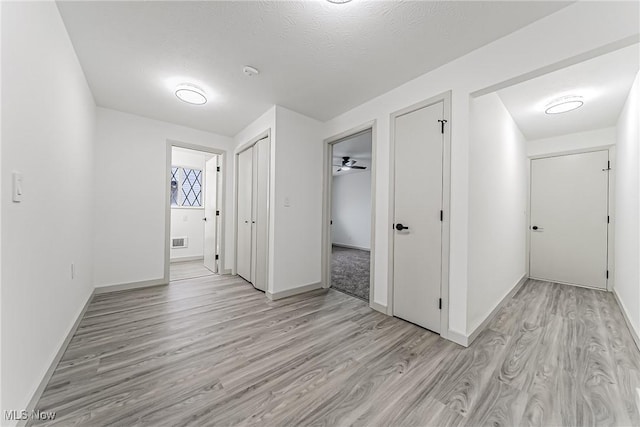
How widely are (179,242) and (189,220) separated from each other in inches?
21.5

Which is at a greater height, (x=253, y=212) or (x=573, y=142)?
(x=573, y=142)

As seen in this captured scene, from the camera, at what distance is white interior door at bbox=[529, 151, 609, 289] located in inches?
142

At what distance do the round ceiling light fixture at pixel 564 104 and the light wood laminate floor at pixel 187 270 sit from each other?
18.0 feet

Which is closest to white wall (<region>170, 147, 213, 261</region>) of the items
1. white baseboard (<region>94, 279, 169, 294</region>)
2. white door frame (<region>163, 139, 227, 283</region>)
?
white door frame (<region>163, 139, 227, 283</region>)

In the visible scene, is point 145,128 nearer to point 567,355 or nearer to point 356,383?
point 356,383

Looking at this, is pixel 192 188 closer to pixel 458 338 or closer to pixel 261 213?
pixel 261 213

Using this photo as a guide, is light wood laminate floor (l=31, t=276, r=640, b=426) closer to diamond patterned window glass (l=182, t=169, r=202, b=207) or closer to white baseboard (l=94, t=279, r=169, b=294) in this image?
white baseboard (l=94, t=279, r=169, b=294)

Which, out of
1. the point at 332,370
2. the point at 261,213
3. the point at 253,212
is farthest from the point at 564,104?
the point at 253,212

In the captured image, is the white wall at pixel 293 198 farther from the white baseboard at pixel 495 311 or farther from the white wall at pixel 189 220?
the white wall at pixel 189 220

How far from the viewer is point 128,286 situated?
3.32 meters

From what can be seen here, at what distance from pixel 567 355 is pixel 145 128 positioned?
17.7 ft

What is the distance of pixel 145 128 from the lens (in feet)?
11.4

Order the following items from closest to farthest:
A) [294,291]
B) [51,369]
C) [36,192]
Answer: [36,192] < [51,369] < [294,291]

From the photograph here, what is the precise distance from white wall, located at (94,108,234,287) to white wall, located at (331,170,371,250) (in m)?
4.69
